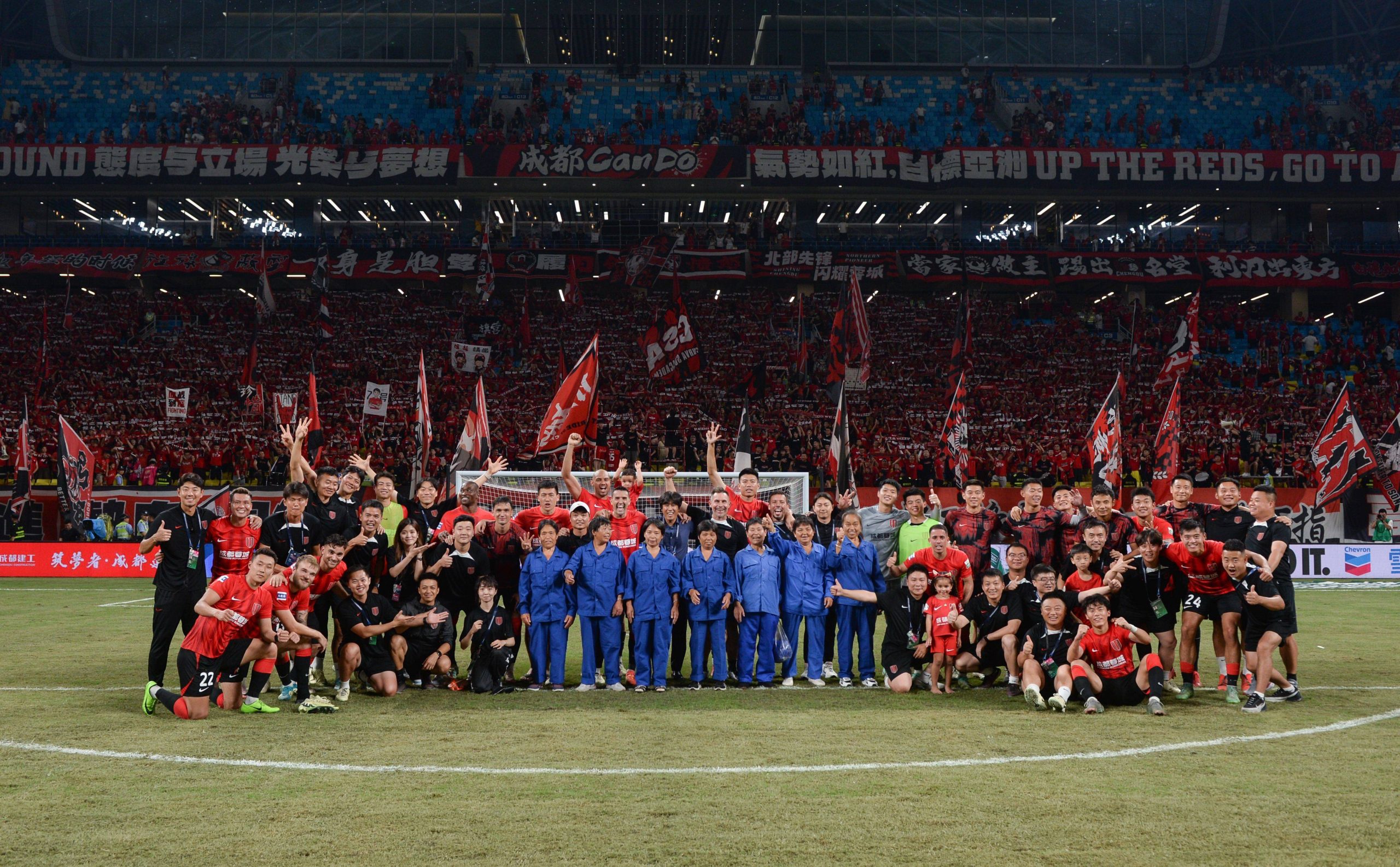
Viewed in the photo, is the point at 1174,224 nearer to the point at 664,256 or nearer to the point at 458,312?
the point at 664,256

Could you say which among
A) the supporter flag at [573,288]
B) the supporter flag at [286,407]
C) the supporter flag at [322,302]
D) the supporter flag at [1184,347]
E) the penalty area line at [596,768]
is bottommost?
the penalty area line at [596,768]

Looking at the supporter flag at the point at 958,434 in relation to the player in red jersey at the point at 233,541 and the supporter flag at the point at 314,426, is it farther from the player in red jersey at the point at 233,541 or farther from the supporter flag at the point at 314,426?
the player in red jersey at the point at 233,541

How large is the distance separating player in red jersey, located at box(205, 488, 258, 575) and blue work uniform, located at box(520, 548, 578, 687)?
2.62 metres

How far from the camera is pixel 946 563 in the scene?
1191 cm

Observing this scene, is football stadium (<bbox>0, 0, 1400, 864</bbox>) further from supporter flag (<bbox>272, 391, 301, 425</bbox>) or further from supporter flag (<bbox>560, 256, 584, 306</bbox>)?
supporter flag (<bbox>560, 256, 584, 306</bbox>)

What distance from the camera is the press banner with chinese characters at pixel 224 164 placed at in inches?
1631

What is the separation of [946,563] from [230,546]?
23.1 feet

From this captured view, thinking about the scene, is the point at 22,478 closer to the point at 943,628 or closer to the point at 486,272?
the point at 486,272

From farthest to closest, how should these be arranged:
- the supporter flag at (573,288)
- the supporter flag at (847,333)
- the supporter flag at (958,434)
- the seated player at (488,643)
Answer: the supporter flag at (573,288) → the supporter flag at (958,434) → the supporter flag at (847,333) → the seated player at (488,643)

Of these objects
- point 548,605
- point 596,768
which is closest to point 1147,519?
point 548,605

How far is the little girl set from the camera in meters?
11.4

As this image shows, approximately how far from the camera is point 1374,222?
152 ft

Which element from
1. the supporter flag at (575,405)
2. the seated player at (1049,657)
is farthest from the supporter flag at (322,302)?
the seated player at (1049,657)

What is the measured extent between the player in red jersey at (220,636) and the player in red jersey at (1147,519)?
8.23 meters
